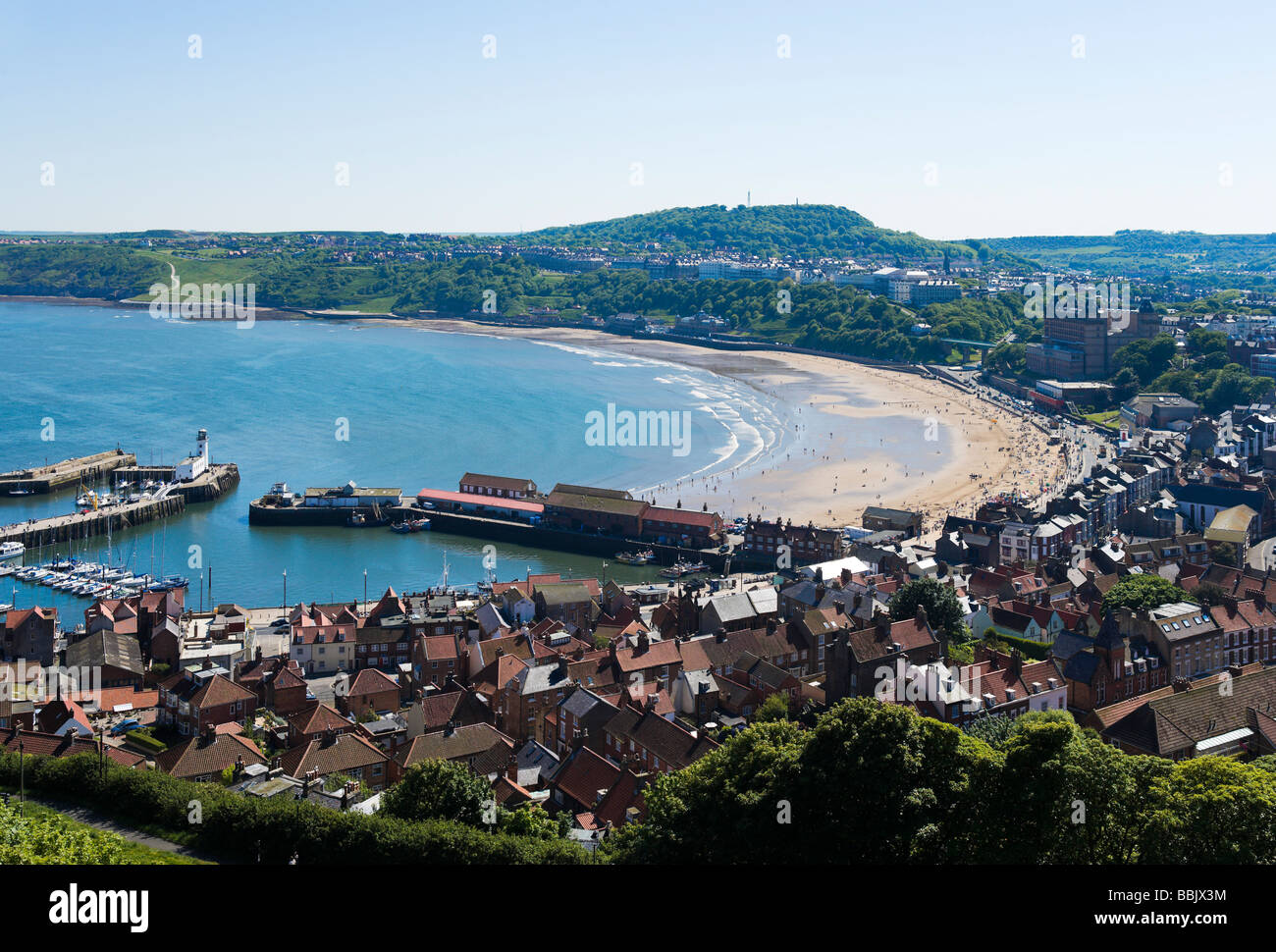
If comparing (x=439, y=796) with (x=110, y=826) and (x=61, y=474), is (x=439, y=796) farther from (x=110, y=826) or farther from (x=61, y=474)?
(x=61, y=474)

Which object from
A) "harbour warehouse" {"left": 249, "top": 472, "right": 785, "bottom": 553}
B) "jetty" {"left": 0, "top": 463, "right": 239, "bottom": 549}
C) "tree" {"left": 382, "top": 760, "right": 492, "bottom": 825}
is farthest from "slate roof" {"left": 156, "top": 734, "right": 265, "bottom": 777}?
"jetty" {"left": 0, "top": 463, "right": 239, "bottom": 549}

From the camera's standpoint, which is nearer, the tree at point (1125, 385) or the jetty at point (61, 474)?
the jetty at point (61, 474)

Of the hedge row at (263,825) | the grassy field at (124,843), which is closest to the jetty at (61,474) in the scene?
the hedge row at (263,825)

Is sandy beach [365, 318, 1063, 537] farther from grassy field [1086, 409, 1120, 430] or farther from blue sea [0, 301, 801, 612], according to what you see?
grassy field [1086, 409, 1120, 430]

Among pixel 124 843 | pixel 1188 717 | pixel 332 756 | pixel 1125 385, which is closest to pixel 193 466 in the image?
pixel 332 756

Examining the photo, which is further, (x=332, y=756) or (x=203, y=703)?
(x=203, y=703)

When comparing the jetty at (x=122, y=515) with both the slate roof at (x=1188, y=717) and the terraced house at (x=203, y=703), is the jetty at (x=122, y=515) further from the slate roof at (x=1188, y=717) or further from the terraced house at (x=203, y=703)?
the slate roof at (x=1188, y=717)
